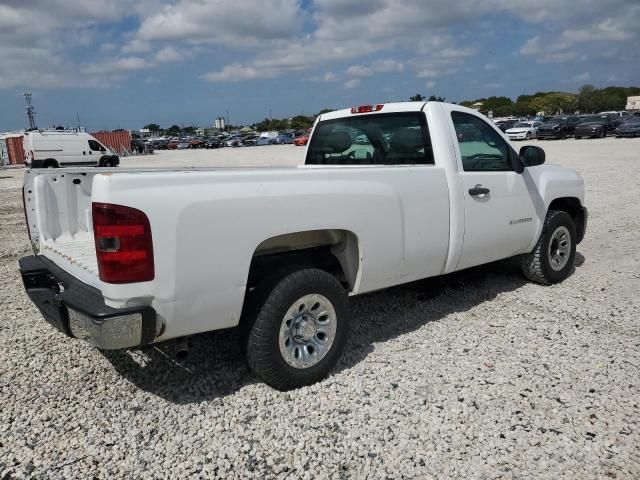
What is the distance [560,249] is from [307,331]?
11.6 feet

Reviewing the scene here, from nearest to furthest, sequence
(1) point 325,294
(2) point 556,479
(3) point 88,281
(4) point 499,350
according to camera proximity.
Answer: (2) point 556,479 < (3) point 88,281 < (1) point 325,294 < (4) point 499,350

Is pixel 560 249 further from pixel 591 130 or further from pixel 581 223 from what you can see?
pixel 591 130

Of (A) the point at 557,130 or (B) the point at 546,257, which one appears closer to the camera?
(B) the point at 546,257

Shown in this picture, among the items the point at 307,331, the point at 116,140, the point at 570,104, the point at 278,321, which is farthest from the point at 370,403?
the point at 570,104

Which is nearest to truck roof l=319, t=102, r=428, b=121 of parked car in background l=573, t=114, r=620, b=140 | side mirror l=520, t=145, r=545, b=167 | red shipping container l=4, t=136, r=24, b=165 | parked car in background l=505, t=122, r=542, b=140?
side mirror l=520, t=145, r=545, b=167

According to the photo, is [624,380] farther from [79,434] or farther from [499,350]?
[79,434]

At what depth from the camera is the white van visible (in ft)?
91.8

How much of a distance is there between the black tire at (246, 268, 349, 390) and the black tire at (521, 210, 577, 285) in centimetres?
281

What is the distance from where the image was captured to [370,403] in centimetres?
337

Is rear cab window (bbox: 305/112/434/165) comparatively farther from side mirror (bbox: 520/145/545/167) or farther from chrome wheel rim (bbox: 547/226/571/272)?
chrome wheel rim (bbox: 547/226/571/272)

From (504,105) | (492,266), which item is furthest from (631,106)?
(492,266)

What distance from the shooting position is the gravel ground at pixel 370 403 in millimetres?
2793

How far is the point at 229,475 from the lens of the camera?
8.90 ft

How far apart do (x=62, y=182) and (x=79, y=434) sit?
78.8 inches
